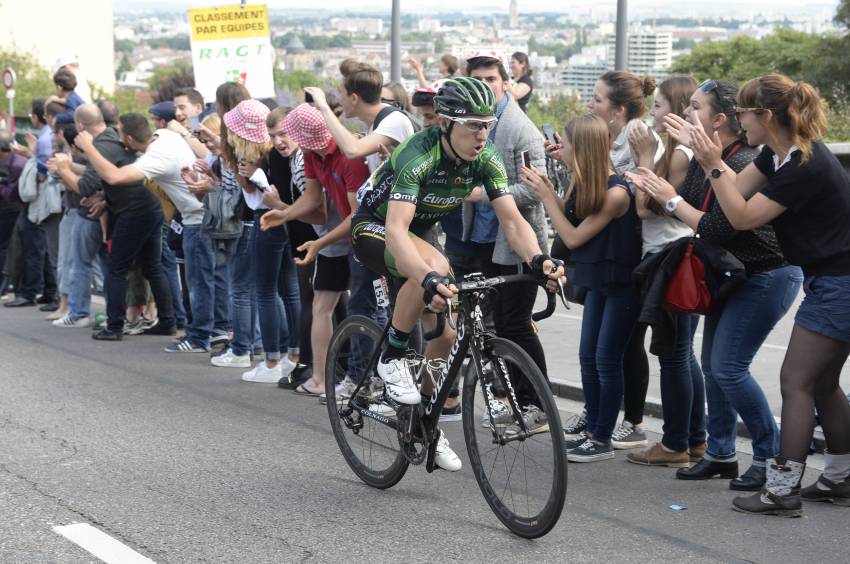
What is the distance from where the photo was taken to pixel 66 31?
524ft

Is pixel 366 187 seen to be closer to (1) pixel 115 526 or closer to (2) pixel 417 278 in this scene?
(2) pixel 417 278

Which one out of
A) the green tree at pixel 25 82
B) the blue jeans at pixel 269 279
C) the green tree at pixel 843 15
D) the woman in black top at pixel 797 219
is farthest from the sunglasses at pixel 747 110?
the green tree at pixel 25 82

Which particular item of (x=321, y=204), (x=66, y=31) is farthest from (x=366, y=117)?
(x=66, y=31)

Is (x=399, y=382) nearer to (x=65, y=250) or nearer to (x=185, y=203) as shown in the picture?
(x=185, y=203)

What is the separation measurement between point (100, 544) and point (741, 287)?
3.06m

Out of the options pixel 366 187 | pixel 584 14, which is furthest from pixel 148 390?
pixel 584 14

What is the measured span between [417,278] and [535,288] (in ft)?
6.74

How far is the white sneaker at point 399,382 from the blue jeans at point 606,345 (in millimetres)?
1253

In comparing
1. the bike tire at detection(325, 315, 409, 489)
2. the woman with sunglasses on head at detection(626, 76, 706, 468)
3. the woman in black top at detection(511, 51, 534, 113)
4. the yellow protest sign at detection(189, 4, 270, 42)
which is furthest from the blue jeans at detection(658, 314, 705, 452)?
the yellow protest sign at detection(189, 4, 270, 42)

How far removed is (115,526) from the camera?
5.23 m

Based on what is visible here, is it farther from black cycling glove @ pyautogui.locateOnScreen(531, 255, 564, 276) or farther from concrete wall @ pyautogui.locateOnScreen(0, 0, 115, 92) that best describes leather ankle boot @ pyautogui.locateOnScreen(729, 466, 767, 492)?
concrete wall @ pyautogui.locateOnScreen(0, 0, 115, 92)

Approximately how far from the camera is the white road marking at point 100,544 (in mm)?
4793

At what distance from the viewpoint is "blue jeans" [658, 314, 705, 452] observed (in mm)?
6199

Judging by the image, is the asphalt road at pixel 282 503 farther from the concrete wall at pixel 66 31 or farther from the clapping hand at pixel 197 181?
the concrete wall at pixel 66 31
